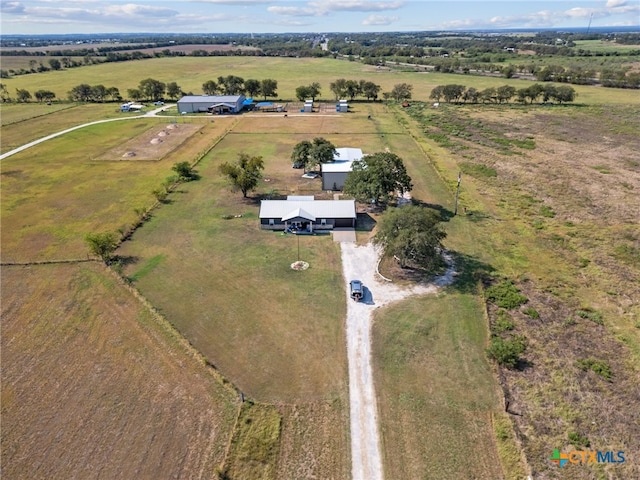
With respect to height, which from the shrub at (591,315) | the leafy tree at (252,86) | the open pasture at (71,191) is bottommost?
the shrub at (591,315)

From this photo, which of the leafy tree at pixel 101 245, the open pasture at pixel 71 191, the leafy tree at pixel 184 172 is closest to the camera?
the leafy tree at pixel 101 245

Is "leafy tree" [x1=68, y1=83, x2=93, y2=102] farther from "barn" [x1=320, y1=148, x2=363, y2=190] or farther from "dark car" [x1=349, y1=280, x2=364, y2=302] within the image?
"dark car" [x1=349, y1=280, x2=364, y2=302]

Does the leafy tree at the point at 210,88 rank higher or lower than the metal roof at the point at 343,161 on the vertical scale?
higher

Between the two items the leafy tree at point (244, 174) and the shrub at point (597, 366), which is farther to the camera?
the leafy tree at point (244, 174)

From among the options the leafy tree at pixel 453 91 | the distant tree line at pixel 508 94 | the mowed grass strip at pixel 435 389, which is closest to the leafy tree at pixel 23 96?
the distant tree line at pixel 508 94

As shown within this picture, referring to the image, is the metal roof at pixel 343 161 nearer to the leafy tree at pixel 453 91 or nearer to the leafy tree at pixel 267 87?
the leafy tree at pixel 453 91

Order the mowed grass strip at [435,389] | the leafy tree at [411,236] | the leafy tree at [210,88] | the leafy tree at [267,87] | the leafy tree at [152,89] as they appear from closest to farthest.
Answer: the mowed grass strip at [435,389], the leafy tree at [411,236], the leafy tree at [267,87], the leafy tree at [152,89], the leafy tree at [210,88]

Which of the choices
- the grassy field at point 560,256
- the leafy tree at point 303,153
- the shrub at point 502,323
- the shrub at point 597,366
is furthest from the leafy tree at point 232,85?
the shrub at point 597,366
